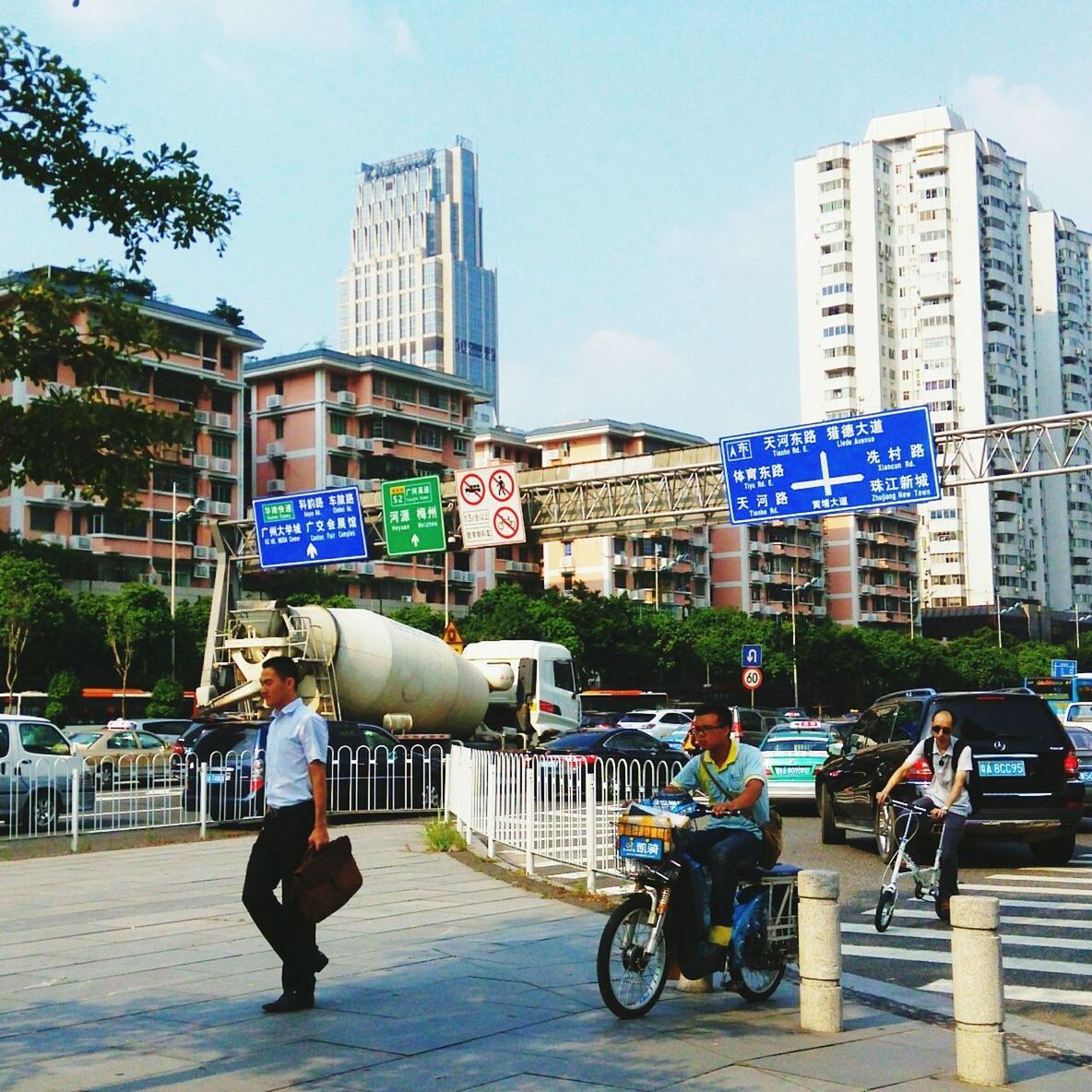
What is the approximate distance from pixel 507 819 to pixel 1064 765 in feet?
18.8

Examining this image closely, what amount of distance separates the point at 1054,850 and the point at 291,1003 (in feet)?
34.9

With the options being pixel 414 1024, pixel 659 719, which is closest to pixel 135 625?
pixel 659 719

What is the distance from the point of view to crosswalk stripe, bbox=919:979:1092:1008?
27.1 feet

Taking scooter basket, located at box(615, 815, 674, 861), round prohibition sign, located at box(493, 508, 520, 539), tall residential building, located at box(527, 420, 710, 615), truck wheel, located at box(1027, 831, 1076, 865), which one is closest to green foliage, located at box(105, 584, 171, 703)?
round prohibition sign, located at box(493, 508, 520, 539)

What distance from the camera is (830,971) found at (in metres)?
7.11

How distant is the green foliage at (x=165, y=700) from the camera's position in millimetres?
54688

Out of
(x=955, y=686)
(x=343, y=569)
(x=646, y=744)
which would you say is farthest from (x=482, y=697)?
(x=955, y=686)

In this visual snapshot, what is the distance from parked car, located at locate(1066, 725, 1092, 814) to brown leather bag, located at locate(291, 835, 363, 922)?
1506 centimetres

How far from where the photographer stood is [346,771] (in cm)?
2134

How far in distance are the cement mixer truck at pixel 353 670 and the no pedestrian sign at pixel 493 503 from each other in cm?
338

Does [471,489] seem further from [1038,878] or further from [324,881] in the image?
[324,881]

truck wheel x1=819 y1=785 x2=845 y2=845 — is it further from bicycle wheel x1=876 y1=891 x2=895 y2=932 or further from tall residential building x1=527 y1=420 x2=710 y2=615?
tall residential building x1=527 y1=420 x2=710 y2=615

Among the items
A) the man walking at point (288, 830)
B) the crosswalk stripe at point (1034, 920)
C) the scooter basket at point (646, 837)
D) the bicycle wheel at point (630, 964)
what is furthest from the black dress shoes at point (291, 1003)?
the crosswalk stripe at point (1034, 920)

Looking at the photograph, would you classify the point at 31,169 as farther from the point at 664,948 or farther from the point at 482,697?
the point at 482,697
